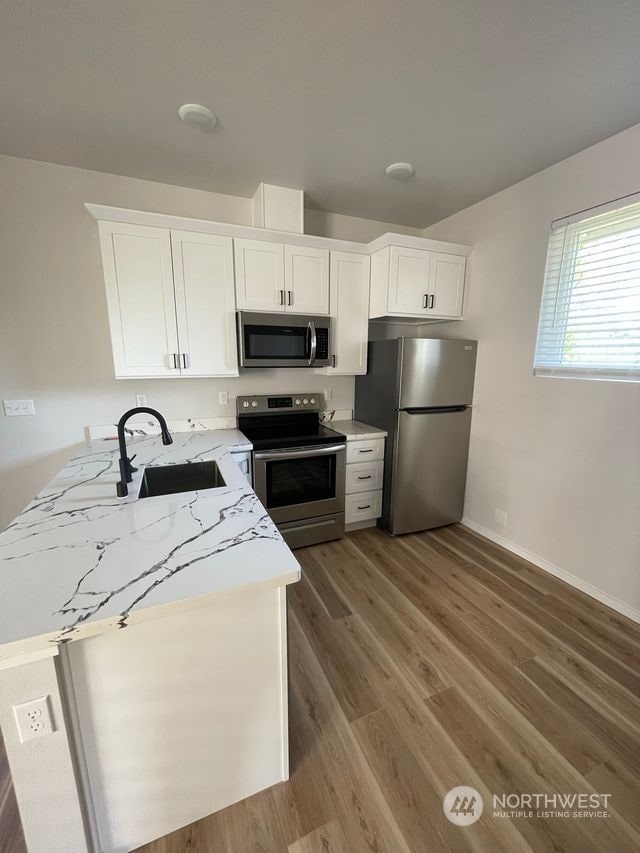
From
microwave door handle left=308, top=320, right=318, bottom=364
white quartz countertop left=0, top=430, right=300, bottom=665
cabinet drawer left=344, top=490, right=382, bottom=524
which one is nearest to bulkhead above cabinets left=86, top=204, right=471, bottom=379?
microwave door handle left=308, top=320, right=318, bottom=364

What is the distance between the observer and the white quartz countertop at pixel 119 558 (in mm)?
767

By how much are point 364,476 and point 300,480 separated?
58 cm

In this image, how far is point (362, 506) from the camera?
2.90 metres

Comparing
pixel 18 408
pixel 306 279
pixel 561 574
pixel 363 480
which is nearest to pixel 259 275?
pixel 306 279

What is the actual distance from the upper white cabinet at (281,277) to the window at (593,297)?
158cm

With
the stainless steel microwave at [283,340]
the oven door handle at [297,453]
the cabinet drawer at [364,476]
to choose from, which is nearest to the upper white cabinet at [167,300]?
the stainless steel microwave at [283,340]

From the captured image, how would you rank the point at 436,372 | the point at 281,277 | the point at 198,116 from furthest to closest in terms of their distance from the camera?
the point at 436,372
the point at 281,277
the point at 198,116

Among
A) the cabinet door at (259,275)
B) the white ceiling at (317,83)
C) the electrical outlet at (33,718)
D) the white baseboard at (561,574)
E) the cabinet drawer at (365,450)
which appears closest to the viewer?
the electrical outlet at (33,718)

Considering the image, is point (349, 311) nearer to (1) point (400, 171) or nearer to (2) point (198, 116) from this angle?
(1) point (400, 171)

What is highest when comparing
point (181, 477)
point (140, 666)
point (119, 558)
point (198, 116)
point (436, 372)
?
point (198, 116)

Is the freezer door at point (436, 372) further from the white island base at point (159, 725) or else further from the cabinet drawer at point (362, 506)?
the white island base at point (159, 725)

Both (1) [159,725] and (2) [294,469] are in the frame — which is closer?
(1) [159,725]

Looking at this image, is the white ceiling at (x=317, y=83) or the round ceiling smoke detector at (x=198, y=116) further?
the round ceiling smoke detector at (x=198, y=116)

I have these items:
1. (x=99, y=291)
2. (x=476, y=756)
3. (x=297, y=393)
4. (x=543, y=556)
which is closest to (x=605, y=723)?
(x=476, y=756)
